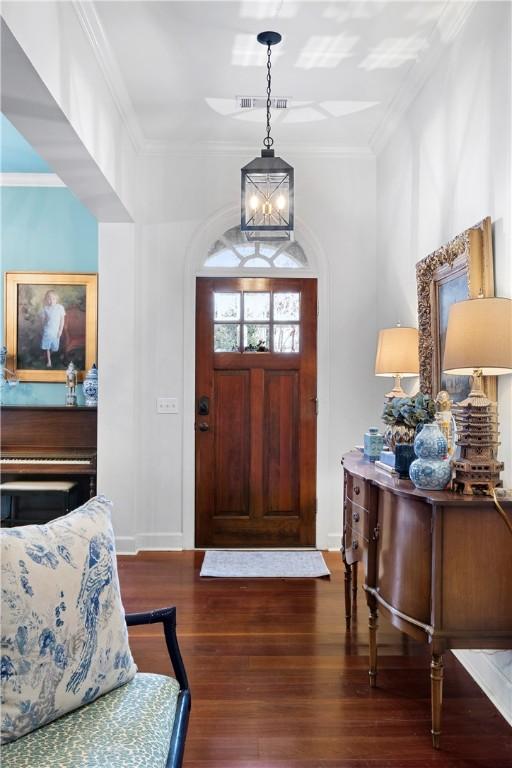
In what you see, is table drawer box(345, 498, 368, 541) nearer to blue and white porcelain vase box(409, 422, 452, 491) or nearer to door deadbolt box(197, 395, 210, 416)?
blue and white porcelain vase box(409, 422, 452, 491)

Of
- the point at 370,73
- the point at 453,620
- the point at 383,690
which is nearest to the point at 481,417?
the point at 453,620

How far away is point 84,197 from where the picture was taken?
3553 mm

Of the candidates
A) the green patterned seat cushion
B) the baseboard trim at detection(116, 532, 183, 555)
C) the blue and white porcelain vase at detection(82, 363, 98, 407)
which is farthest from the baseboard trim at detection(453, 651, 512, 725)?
the blue and white porcelain vase at detection(82, 363, 98, 407)

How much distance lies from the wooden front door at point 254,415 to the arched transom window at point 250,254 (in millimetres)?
129

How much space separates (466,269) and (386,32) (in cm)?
139

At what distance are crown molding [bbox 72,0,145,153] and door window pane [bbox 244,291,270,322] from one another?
1.41 metres

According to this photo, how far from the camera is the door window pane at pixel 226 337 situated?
434 cm

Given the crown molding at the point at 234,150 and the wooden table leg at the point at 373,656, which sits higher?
the crown molding at the point at 234,150

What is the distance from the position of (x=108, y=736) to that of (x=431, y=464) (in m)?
1.40

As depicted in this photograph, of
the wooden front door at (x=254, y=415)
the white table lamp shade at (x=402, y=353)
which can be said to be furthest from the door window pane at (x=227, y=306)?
the white table lamp shade at (x=402, y=353)

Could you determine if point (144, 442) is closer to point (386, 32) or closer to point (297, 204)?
point (297, 204)

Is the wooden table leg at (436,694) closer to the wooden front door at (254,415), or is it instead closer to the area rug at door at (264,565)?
the area rug at door at (264,565)

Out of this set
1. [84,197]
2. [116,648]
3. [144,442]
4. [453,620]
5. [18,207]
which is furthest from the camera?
[18,207]

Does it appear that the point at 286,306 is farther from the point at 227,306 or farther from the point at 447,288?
the point at 447,288
